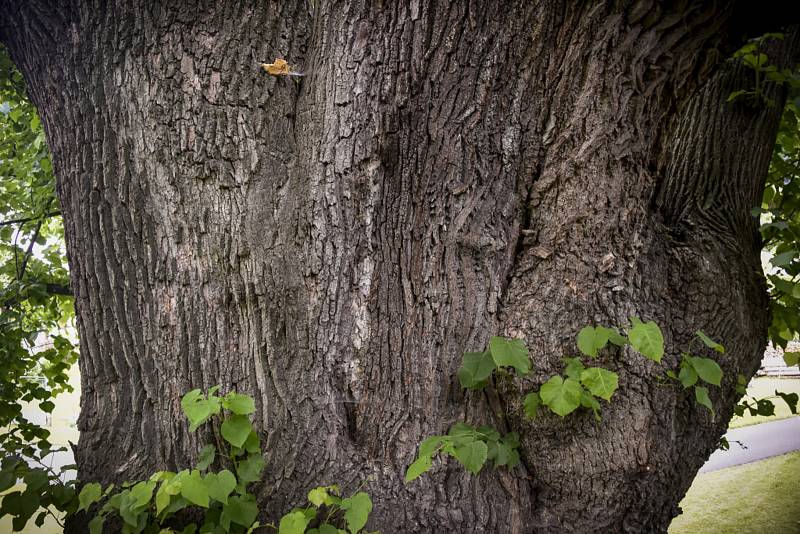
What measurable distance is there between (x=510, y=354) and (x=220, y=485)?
0.91 metres

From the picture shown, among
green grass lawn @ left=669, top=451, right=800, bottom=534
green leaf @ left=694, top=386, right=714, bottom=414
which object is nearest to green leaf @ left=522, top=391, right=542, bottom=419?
green leaf @ left=694, top=386, right=714, bottom=414

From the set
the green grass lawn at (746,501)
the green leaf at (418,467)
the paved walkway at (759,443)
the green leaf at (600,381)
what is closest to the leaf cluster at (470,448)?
the green leaf at (418,467)

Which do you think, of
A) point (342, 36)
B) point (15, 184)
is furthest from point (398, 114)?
point (15, 184)

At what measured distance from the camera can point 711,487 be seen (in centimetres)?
389

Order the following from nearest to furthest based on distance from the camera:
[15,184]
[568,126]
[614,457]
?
[614,457]
[568,126]
[15,184]

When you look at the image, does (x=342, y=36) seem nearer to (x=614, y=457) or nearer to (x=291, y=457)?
(x=291, y=457)

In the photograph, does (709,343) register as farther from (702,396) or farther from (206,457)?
(206,457)

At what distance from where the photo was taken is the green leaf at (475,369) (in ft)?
5.33

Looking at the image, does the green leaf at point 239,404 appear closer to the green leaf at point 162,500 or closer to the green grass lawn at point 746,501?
the green leaf at point 162,500

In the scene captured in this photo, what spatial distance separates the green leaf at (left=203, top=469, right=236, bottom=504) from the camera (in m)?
1.47

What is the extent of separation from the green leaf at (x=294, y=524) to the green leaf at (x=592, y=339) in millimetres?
936

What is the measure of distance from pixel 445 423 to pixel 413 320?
0.35 metres

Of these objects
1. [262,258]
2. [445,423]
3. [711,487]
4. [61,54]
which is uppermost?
[61,54]

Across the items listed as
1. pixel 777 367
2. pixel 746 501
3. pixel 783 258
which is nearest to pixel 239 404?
pixel 783 258
